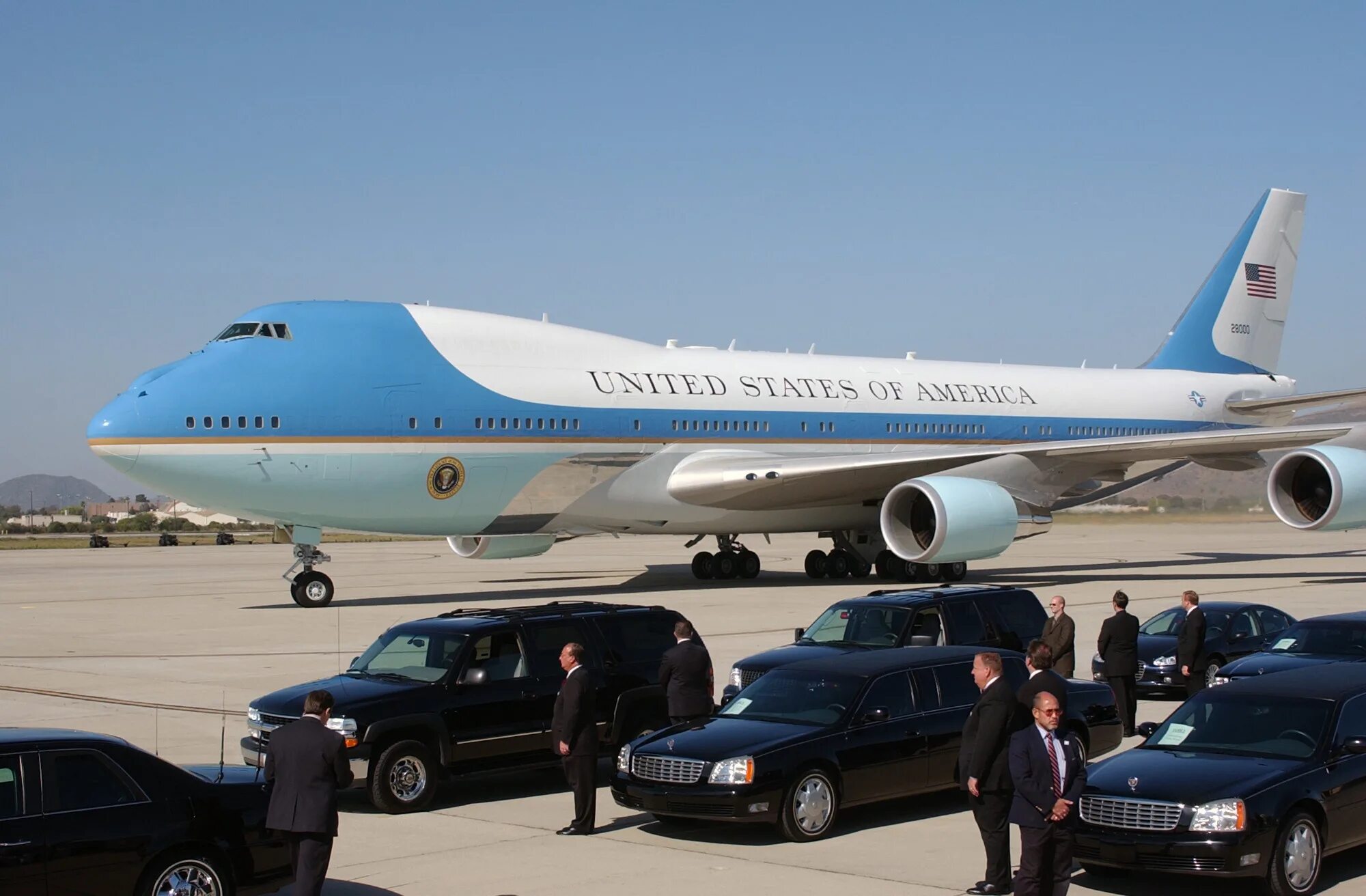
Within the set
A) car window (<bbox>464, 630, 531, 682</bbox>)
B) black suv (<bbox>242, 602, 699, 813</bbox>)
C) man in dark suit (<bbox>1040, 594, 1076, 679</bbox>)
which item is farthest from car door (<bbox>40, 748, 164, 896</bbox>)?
man in dark suit (<bbox>1040, 594, 1076, 679</bbox>)

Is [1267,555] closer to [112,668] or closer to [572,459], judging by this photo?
[572,459]

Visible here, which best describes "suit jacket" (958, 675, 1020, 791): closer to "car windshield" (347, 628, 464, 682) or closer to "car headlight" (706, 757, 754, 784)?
"car headlight" (706, 757, 754, 784)

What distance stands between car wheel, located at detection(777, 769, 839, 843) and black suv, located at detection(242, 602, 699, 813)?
2696 mm

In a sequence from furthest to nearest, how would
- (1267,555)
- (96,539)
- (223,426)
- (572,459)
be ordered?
(96,539) → (1267,555) → (572,459) → (223,426)

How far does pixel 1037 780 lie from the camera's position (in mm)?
7992

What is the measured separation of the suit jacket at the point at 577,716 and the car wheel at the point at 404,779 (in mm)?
1310

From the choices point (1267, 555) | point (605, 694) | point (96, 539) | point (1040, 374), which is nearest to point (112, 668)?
point (605, 694)

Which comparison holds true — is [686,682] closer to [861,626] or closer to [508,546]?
[861,626]

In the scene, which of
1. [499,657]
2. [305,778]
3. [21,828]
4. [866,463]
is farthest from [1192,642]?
[866,463]

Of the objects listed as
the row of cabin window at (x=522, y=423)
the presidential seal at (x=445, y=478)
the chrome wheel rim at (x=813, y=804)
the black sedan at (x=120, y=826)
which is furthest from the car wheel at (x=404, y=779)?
the row of cabin window at (x=522, y=423)

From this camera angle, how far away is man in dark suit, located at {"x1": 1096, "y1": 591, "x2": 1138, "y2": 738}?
46.0 ft

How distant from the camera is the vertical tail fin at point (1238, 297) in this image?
4181 cm

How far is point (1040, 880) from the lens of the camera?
7.91m

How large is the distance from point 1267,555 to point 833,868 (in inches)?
1444
